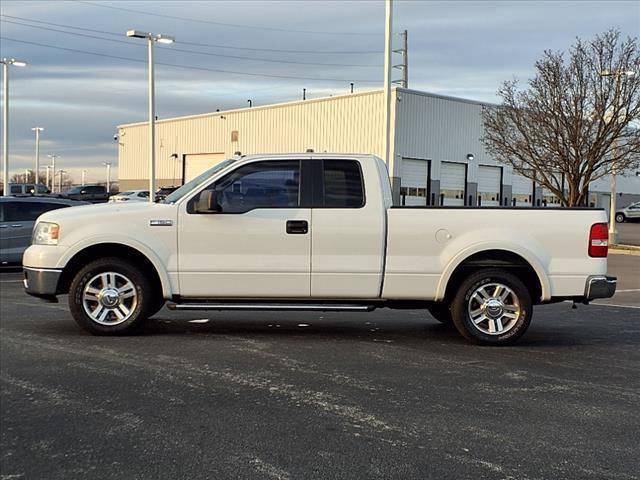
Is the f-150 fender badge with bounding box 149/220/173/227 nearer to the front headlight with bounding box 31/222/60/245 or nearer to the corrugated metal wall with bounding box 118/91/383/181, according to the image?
the front headlight with bounding box 31/222/60/245

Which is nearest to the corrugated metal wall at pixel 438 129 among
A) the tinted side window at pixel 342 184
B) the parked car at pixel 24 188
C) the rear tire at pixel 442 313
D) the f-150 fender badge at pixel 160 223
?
the parked car at pixel 24 188

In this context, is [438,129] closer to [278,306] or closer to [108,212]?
[278,306]

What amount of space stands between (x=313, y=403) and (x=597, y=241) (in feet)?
12.7

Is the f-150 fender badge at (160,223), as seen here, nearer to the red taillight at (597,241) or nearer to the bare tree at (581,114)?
the red taillight at (597,241)

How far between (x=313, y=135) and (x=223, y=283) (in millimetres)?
36887

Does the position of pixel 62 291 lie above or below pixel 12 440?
above

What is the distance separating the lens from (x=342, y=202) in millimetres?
7496

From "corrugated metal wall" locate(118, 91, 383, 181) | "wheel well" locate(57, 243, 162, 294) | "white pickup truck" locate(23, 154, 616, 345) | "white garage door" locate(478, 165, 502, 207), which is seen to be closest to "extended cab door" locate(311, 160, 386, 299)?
"white pickup truck" locate(23, 154, 616, 345)

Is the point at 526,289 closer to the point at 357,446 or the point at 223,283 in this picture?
the point at 223,283

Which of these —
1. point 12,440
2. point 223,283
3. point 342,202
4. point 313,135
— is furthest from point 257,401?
point 313,135

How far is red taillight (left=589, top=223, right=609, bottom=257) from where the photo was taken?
731 centimetres

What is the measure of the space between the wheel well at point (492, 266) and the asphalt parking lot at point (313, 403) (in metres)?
0.67

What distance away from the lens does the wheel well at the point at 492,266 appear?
746 centimetres

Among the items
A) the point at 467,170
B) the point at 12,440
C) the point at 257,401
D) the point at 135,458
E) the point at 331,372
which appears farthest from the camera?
the point at 467,170
